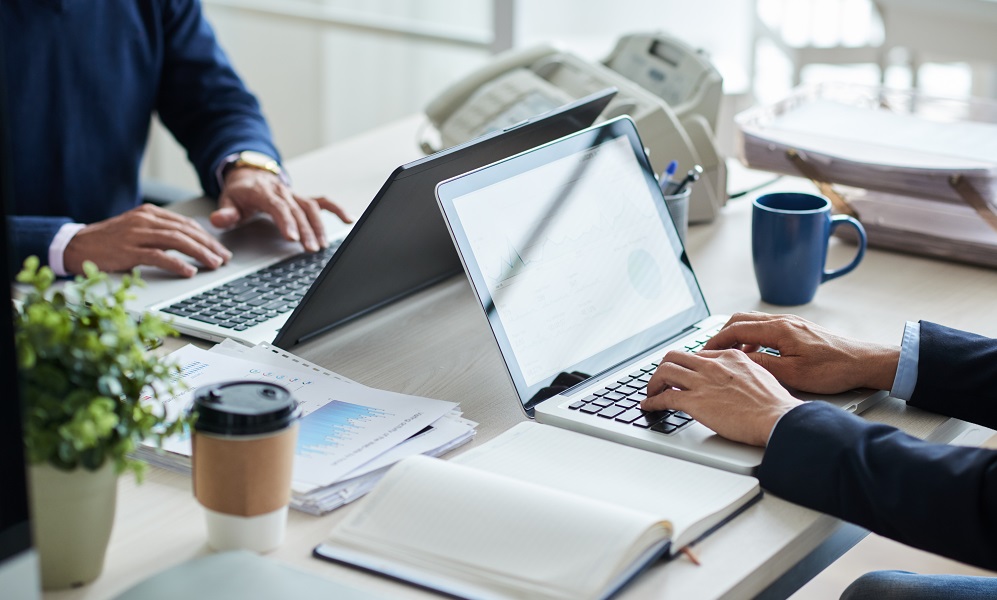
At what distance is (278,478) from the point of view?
0.81 meters

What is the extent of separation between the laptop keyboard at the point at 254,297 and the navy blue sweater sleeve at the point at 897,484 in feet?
2.00

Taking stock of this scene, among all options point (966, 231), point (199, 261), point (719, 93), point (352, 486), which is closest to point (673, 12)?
point (719, 93)

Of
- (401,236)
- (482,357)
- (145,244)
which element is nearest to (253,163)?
(145,244)

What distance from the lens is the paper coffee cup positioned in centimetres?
78

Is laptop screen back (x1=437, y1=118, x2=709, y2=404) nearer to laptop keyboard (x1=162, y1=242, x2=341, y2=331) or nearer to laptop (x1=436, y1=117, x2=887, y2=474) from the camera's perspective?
laptop (x1=436, y1=117, x2=887, y2=474)

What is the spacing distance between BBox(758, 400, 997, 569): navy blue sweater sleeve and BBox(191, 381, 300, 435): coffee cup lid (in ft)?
1.33

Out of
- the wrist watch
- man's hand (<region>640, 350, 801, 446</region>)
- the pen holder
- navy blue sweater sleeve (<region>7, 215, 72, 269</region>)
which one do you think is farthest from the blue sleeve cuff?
navy blue sweater sleeve (<region>7, 215, 72, 269</region>)

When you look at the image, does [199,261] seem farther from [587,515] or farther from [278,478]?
[587,515]

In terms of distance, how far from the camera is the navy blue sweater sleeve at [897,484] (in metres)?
0.88

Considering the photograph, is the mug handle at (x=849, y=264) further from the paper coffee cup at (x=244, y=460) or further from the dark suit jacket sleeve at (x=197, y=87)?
the dark suit jacket sleeve at (x=197, y=87)

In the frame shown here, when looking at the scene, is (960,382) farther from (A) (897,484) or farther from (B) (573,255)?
(B) (573,255)

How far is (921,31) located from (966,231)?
157 cm

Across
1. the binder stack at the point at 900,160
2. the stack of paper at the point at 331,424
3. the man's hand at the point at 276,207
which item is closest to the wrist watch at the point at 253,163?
the man's hand at the point at 276,207

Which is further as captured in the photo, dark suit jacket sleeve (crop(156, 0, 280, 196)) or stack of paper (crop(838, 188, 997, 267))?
dark suit jacket sleeve (crop(156, 0, 280, 196))
